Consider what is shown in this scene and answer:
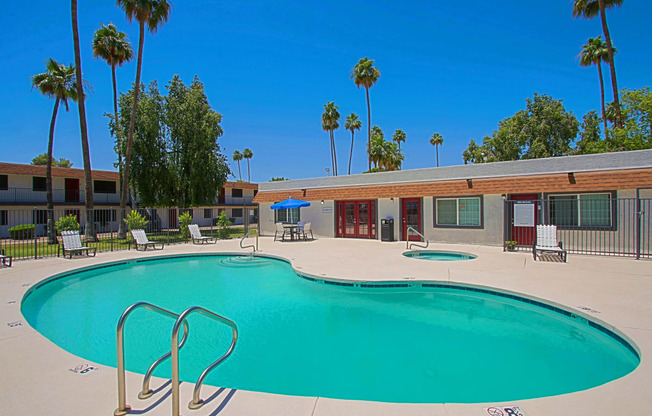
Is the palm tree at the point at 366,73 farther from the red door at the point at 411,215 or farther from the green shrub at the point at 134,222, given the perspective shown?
the green shrub at the point at 134,222

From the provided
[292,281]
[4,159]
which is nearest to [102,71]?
[4,159]

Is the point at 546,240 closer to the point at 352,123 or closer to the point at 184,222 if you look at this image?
the point at 184,222

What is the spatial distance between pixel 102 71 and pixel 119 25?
10.7ft

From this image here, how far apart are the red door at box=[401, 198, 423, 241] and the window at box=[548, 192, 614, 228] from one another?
18.2ft

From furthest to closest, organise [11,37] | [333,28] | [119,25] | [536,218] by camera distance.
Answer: [119,25] → [333,28] → [11,37] → [536,218]

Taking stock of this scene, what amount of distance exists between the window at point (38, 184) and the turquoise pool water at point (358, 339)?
2368 centimetres

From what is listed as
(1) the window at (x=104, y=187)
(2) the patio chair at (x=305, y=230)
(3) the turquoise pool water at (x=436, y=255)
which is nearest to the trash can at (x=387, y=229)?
(3) the turquoise pool water at (x=436, y=255)

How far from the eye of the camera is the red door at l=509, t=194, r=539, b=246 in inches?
498

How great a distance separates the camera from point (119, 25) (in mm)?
21188

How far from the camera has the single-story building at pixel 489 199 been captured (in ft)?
38.4

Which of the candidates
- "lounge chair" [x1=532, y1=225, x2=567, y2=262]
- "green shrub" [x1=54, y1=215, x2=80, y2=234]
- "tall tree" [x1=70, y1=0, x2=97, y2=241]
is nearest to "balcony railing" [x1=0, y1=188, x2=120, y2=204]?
"tall tree" [x1=70, y1=0, x2=97, y2=241]

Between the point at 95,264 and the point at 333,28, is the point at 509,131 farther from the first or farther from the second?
the point at 95,264

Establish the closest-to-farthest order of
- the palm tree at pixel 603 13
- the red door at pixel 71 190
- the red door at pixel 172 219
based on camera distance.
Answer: the palm tree at pixel 603 13, the red door at pixel 71 190, the red door at pixel 172 219

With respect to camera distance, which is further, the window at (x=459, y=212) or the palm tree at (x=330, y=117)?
the palm tree at (x=330, y=117)
